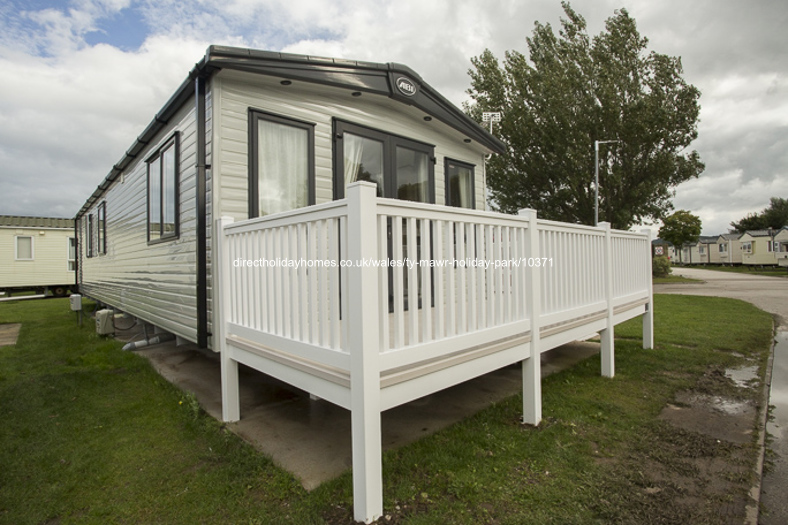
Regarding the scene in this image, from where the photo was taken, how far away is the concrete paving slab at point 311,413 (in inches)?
101

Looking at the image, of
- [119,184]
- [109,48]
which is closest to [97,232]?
[119,184]

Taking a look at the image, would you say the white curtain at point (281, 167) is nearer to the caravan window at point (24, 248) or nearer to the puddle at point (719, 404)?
the puddle at point (719, 404)

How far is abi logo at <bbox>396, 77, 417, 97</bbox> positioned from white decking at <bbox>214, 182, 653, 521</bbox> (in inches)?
93.0

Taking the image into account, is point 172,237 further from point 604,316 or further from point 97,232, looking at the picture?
point 97,232

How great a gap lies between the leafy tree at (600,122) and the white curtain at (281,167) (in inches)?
618

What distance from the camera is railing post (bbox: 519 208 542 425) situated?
2.97 m

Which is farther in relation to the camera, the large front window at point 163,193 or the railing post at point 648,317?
the railing post at point 648,317

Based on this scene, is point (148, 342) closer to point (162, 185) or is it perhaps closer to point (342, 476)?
point (162, 185)

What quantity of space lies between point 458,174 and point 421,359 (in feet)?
13.9

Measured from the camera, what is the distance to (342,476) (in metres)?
2.27

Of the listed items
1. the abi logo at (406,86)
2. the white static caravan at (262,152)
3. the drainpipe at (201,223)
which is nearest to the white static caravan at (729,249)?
the white static caravan at (262,152)

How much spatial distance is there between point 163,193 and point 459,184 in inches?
154

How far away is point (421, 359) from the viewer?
222 cm

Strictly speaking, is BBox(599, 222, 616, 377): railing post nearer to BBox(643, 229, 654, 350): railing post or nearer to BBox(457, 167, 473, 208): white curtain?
BBox(643, 229, 654, 350): railing post
